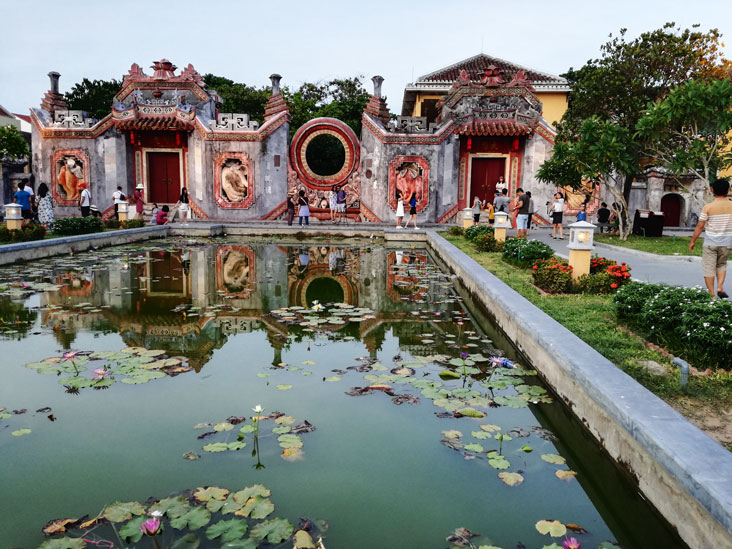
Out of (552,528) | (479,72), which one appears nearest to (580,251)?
(552,528)

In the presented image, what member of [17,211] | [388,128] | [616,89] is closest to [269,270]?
[17,211]

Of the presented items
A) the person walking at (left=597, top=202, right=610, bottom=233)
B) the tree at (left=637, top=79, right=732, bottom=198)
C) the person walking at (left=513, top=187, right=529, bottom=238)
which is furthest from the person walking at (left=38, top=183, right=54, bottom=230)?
the person walking at (left=597, top=202, right=610, bottom=233)

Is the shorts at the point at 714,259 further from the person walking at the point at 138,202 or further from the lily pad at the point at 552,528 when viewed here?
the person walking at the point at 138,202

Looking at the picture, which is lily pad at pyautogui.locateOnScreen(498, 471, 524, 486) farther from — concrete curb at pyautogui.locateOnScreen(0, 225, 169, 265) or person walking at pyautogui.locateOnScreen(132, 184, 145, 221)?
person walking at pyautogui.locateOnScreen(132, 184, 145, 221)

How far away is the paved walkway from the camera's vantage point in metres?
8.53

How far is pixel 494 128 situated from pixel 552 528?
70.1ft

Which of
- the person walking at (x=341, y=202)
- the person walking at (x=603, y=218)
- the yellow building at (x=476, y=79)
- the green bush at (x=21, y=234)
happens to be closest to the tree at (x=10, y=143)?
the green bush at (x=21, y=234)

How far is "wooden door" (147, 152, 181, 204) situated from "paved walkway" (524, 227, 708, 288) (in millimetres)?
16818

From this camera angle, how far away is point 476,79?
30.4m

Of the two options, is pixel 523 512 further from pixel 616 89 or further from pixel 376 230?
pixel 616 89

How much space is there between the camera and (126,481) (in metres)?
2.97

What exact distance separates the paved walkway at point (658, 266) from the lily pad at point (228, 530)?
736 centimetres

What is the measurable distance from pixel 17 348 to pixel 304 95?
35528 mm

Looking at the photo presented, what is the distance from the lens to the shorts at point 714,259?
6.42 metres
